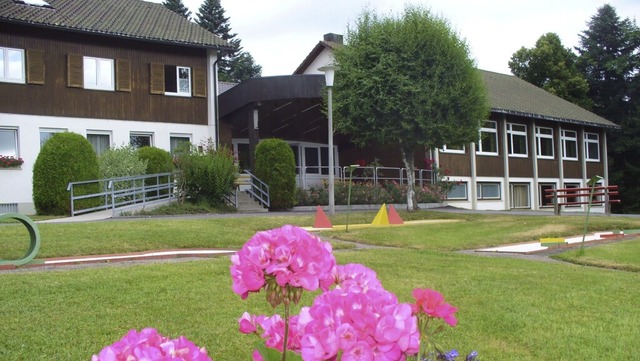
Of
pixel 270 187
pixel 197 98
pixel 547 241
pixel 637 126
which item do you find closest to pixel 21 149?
pixel 197 98

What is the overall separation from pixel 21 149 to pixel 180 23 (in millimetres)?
9215

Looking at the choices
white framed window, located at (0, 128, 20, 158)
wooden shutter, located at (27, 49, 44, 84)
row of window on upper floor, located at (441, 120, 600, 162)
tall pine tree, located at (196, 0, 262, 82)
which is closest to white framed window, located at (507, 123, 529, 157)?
row of window on upper floor, located at (441, 120, 600, 162)

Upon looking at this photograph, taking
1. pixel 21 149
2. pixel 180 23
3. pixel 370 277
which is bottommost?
pixel 370 277

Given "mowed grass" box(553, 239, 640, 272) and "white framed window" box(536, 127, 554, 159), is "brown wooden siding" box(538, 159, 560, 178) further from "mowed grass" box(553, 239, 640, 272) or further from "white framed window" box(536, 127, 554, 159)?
"mowed grass" box(553, 239, 640, 272)

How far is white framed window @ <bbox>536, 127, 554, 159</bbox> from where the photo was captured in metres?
37.2

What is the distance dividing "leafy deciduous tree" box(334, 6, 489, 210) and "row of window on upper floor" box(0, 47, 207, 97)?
6879 mm

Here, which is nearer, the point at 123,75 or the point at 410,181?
the point at 410,181

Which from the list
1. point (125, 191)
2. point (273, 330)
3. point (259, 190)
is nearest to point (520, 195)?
point (259, 190)

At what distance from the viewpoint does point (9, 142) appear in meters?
22.9

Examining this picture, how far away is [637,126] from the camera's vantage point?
4688 centimetres

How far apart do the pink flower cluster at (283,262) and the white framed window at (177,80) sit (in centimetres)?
2496

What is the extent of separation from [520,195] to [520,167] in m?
1.57

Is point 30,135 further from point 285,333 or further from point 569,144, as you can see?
point 569,144

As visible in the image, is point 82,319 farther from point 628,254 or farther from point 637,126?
point 637,126
